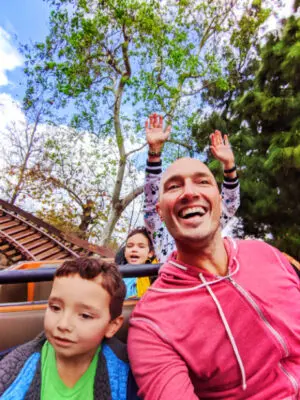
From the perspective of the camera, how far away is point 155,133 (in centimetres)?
199

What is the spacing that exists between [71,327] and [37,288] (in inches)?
67.6

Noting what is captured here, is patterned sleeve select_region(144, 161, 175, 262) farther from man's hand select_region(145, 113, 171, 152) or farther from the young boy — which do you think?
the young boy

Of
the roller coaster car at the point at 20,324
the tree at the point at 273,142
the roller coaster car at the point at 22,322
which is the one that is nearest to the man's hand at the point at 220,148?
the roller coaster car at the point at 22,322

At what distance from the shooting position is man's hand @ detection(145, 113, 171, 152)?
1.98 m

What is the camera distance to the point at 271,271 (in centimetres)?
118

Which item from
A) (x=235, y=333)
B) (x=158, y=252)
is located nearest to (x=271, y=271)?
(x=235, y=333)

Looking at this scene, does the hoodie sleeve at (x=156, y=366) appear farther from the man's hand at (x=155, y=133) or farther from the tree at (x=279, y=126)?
the tree at (x=279, y=126)

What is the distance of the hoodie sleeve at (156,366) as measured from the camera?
2.89 ft

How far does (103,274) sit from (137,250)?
4.01 feet

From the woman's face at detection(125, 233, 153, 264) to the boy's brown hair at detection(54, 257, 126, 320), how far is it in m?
1.14

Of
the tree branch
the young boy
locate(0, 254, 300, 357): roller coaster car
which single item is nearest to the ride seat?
locate(0, 254, 300, 357): roller coaster car

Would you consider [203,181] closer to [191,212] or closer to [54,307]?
[191,212]

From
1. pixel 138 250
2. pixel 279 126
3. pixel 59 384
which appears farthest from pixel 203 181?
pixel 279 126

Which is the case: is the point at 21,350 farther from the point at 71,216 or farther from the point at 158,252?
the point at 71,216
